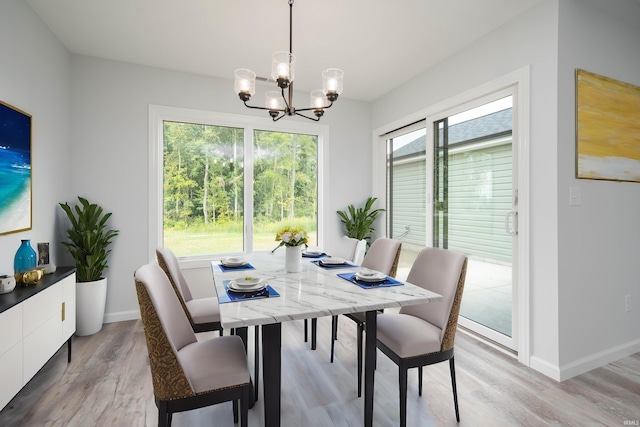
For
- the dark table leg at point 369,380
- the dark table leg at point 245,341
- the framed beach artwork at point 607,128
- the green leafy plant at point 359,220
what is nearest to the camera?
the dark table leg at point 369,380

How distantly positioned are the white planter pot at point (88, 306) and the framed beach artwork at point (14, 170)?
79 cm

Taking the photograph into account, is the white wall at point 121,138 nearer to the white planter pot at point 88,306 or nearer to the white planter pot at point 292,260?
the white planter pot at point 88,306

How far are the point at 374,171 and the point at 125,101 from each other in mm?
3221

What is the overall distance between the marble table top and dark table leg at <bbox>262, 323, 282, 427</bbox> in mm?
109

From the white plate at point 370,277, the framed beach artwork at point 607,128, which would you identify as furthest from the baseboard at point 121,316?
the framed beach artwork at point 607,128

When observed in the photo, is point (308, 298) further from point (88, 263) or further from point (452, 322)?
point (88, 263)

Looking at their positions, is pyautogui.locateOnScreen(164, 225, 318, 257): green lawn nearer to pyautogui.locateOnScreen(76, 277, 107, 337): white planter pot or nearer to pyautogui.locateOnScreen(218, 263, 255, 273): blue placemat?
pyautogui.locateOnScreen(76, 277, 107, 337): white planter pot

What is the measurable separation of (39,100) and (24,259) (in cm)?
137

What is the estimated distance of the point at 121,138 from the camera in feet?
10.7

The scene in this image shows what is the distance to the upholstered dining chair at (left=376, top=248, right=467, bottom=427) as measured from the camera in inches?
63.3

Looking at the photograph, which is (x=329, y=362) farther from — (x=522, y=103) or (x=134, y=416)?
(x=522, y=103)

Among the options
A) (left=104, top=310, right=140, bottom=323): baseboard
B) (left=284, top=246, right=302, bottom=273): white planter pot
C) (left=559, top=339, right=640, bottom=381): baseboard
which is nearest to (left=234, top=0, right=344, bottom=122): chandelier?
(left=284, top=246, right=302, bottom=273): white planter pot

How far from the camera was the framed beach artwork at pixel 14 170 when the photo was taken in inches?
80.3

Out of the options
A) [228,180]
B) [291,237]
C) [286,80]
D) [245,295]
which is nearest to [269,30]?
[286,80]
